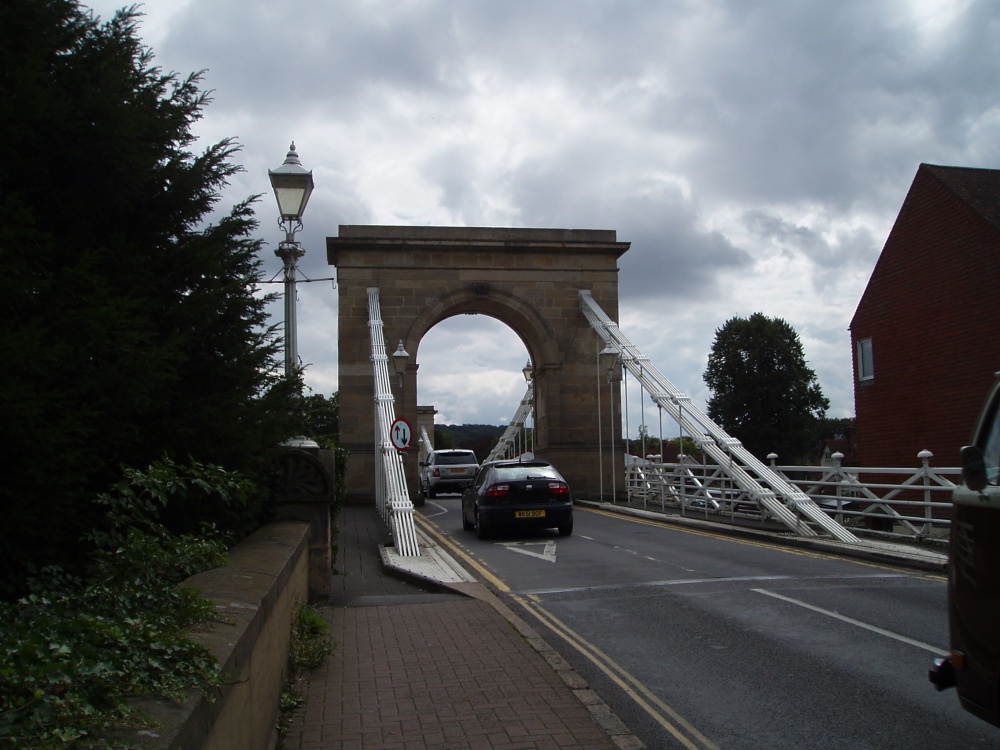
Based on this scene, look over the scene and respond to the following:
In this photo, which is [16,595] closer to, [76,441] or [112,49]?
[76,441]

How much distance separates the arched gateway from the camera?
30.5 m

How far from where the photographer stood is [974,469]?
13.0 ft

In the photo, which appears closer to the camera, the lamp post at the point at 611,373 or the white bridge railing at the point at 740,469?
the white bridge railing at the point at 740,469

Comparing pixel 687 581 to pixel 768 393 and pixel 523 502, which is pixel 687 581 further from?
pixel 768 393

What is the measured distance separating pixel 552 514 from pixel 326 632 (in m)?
9.54

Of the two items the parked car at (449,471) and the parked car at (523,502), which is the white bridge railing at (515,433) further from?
the parked car at (523,502)

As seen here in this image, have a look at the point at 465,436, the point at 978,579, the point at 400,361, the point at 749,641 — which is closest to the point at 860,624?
the point at 749,641

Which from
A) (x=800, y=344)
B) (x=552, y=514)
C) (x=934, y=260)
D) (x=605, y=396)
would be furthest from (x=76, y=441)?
(x=800, y=344)

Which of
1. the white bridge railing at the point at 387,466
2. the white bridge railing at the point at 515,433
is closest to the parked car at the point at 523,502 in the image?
the white bridge railing at the point at 387,466

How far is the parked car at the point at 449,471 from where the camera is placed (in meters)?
36.5

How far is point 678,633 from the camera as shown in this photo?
25.4 ft

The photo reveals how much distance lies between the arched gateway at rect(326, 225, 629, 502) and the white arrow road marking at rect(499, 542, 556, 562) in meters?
14.7

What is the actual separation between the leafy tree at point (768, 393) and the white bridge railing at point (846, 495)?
20938 mm

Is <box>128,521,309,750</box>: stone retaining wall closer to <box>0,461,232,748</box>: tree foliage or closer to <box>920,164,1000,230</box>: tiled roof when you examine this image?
<box>0,461,232,748</box>: tree foliage
